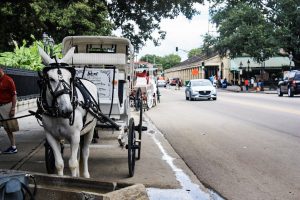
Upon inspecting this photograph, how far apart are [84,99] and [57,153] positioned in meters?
0.92

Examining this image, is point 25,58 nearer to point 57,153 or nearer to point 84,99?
point 84,99

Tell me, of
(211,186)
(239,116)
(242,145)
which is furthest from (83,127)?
(239,116)

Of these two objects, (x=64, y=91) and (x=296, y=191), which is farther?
(x=296, y=191)

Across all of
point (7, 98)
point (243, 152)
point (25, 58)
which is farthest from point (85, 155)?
point (25, 58)

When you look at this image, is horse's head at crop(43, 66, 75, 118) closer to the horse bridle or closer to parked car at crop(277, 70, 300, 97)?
the horse bridle

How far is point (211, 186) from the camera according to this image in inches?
315

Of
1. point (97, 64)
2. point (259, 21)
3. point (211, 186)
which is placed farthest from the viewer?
point (259, 21)

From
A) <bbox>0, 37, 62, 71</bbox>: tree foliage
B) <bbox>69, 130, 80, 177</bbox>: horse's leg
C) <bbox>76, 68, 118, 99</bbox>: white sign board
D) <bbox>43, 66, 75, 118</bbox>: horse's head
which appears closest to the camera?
<bbox>43, 66, 75, 118</bbox>: horse's head

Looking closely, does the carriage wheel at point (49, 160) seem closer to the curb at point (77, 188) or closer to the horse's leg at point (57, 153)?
the horse's leg at point (57, 153)

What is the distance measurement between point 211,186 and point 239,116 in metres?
13.8

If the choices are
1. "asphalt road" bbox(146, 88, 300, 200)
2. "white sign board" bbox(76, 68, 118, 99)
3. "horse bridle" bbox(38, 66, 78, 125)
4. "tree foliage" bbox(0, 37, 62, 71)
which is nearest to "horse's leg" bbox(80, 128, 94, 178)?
"horse bridle" bbox(38, 66, 78, 125)

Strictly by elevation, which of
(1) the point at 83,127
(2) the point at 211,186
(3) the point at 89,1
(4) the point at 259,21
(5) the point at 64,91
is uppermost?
(4) the point at 259,21

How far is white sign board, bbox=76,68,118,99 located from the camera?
8977 millimetres

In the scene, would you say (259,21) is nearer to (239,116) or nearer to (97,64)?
(239,116)
